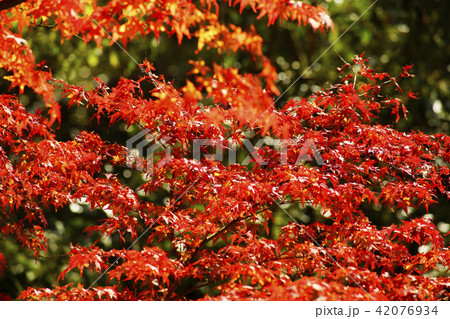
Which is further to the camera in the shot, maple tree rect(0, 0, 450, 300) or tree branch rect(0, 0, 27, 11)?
maple tree rect(0, 0, 450, 300)

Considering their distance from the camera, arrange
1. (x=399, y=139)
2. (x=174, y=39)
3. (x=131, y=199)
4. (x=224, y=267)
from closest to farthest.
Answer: (x=224, y=267) → (x=131, y=199) → (x=399, y=139) → (x=174, y=39)

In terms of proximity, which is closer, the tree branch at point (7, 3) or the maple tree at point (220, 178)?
the tree branch at point (7, 3)

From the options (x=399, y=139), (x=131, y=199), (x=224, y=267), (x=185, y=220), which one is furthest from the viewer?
(x=399, y=139)

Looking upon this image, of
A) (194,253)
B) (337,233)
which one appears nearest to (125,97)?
(194,253)

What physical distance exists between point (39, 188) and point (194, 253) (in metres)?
1.01

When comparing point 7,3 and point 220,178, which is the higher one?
point 7,3

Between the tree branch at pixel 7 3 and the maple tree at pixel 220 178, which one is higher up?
the tree branch at pixel 7 3

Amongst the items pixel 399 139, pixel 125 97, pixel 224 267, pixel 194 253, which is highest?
pixel 125 97

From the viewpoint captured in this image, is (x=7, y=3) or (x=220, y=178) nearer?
(x=7, y=3)

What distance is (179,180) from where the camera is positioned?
119 inches

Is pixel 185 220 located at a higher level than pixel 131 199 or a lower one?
lower

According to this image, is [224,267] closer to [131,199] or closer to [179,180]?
[131,199]

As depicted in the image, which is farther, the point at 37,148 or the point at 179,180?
the point at 179,180

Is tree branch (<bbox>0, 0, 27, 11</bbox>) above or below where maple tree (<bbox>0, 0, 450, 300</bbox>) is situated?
above
